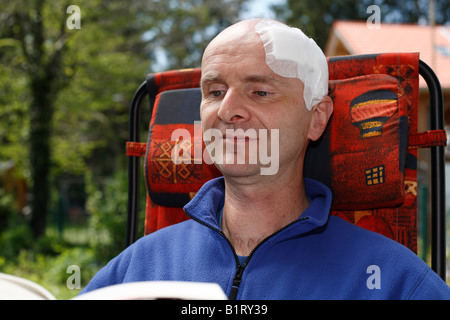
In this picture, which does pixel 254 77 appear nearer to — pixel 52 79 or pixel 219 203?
pixel 219 203

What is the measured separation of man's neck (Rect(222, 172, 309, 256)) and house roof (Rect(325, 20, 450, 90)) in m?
8.35

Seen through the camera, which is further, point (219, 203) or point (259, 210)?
point (219, 203)

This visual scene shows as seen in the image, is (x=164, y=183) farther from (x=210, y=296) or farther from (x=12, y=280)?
(x=210, y=296)

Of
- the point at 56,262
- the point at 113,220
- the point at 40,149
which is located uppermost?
the point at 40,149

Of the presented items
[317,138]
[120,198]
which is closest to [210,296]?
[317,138]

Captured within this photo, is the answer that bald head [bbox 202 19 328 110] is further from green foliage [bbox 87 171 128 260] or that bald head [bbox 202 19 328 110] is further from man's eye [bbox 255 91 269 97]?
green foliage [bbox 87 171 128 260]

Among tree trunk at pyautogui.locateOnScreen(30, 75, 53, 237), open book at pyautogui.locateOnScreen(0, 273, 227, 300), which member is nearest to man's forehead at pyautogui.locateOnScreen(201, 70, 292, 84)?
open book at pyautogui.locateOnScreen(0, 273, 227, 300)

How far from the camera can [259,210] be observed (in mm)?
1466

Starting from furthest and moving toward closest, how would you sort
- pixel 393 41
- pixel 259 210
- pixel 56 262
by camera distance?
pixel 393 41, pixel 56 262, pixel 259 210

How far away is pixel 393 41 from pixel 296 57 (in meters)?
10.2

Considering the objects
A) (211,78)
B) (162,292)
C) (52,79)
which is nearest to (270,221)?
(211,78)

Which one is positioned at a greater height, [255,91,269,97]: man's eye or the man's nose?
[255,91,269,97]: man's eye

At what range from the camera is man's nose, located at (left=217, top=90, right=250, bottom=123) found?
4.35 ft
